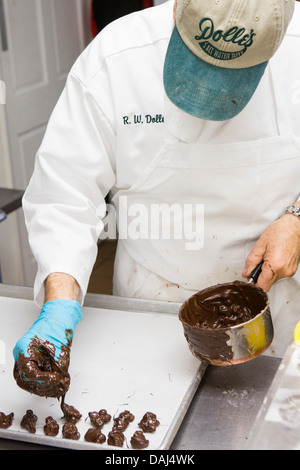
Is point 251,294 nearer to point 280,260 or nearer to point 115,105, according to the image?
point 280,260

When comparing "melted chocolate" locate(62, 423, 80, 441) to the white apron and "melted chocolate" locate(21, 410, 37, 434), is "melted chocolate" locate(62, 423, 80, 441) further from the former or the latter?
the white apron

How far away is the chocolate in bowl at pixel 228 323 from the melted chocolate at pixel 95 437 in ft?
0.95

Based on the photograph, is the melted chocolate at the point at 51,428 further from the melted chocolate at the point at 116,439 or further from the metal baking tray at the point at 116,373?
the melted chocolate at the point at 116,439

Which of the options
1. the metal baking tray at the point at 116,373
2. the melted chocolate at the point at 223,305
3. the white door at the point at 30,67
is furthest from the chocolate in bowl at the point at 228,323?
the white door at the point at 30,67

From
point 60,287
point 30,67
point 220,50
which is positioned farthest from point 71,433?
point 30,67

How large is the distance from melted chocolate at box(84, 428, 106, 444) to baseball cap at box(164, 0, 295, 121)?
0.74 meters

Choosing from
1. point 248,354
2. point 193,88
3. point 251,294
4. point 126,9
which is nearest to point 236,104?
point 193,88

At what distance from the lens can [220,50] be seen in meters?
1.32

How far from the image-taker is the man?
63.5 inches

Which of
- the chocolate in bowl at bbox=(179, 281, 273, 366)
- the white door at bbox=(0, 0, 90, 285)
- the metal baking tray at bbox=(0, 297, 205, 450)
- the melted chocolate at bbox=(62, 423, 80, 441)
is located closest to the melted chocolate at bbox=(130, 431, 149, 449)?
the metal baking tray at bbox=(0, 297, 205, 450)

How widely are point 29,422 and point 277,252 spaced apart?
0.76 m

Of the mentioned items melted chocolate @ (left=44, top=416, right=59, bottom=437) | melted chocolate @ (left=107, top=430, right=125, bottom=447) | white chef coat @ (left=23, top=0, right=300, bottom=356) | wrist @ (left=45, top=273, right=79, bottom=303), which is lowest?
melted chocolate @ (left=44, top=416, right=59, bottom=437)

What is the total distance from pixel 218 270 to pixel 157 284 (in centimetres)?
19

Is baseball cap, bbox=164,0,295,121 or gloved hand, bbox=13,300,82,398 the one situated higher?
baseball cap, bbox=164,0,295,121
